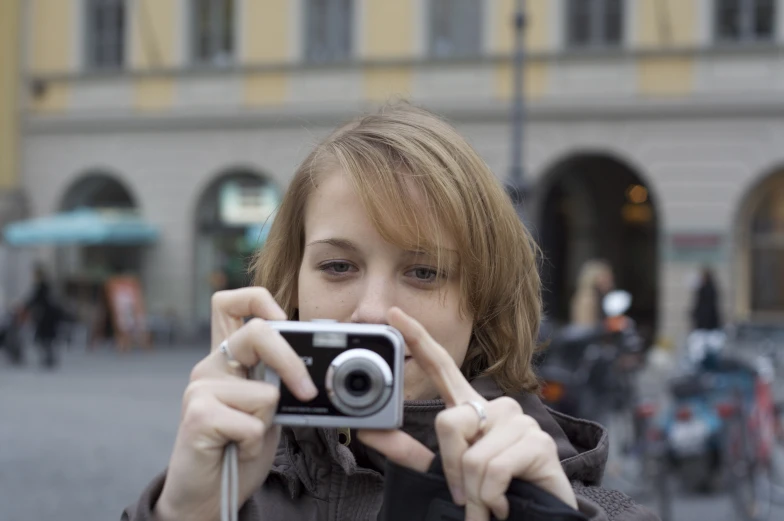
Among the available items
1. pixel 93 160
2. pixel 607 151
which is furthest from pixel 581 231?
pixel 93 160

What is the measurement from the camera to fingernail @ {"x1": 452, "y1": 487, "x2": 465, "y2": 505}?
1.45 metres

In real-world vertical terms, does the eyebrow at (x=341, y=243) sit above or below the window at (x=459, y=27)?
below

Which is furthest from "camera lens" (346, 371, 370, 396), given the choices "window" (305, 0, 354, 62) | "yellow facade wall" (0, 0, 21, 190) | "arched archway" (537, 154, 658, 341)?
"yellow facade wall" (0, 0, 21, 190)

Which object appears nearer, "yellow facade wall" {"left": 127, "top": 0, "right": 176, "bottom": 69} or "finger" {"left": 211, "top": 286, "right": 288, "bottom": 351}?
"finger" {"left": 211, "top": 286, "right": 288, "bottom": 351}

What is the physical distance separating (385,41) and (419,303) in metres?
21.2

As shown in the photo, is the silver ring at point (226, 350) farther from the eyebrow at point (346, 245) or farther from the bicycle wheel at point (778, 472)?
the bicycle wheel at point (778, 472)

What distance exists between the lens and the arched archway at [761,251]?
20469 millimetres

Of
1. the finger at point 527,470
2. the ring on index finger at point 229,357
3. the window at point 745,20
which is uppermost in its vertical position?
the window at point 745,20

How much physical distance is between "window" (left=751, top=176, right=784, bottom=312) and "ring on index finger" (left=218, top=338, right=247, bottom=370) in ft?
66.6

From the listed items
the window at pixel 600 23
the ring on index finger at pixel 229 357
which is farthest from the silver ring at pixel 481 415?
the window at pixel 600 23

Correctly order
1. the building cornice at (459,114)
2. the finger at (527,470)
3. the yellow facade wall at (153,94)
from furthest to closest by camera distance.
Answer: the yellow facade wall at (153,94), the building cornice at (459,114), the finger at (527,470)

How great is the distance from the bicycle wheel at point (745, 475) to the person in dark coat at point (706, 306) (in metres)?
10.6

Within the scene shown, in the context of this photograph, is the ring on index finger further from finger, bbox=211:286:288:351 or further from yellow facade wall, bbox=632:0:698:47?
yellow facade wall, bbox=632:0:698:47

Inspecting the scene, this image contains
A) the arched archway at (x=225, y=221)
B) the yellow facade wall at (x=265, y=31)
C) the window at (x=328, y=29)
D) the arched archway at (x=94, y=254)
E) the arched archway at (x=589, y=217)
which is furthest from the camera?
the arched archway at (x=94, y=254)
